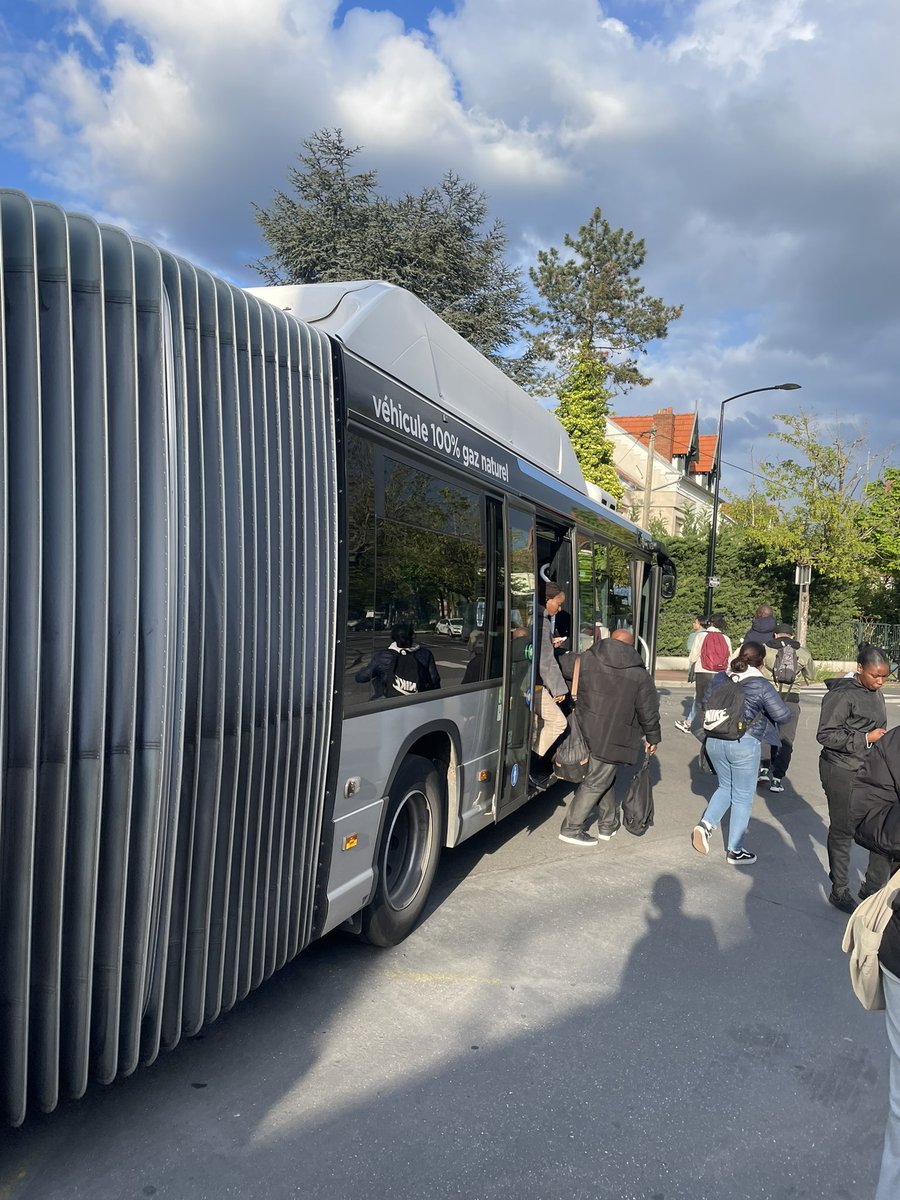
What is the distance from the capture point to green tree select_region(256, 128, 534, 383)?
21.1 metres

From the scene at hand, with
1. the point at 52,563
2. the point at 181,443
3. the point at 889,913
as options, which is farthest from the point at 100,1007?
the point at 889,913

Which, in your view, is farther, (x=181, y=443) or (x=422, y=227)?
(x=422, y=227)

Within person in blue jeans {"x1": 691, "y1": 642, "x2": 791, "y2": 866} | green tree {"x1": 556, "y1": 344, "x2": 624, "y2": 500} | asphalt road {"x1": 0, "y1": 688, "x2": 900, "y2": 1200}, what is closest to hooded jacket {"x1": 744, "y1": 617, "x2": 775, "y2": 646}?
person in blue jeans {"x1": 691, "y1": 642, "x2": 791, "y2": 866}

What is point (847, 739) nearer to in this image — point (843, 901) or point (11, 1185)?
point (843, 901)

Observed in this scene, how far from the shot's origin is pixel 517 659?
5949 mm

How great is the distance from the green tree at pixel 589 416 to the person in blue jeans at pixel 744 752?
20955 mm

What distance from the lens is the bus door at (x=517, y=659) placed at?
18.9 ft

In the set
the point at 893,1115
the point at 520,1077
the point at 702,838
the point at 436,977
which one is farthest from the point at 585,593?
the point at 893,1115

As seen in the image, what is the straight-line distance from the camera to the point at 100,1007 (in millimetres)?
2592

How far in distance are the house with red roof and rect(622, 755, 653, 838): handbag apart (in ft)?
126

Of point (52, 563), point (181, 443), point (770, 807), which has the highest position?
point (181, 443)

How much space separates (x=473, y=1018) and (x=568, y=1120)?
823 mm

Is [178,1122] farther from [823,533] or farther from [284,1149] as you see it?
[823,533]

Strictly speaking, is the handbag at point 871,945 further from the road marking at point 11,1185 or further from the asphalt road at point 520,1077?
the road marking at point 11,1185
